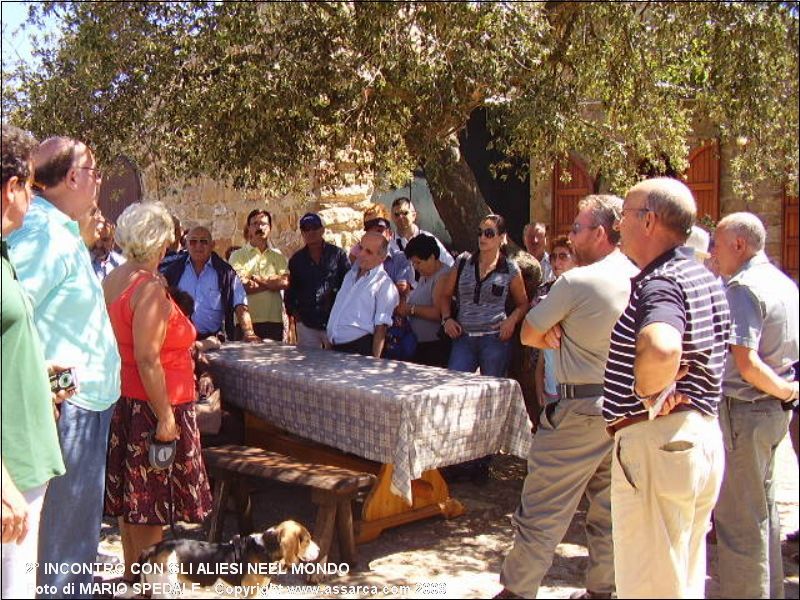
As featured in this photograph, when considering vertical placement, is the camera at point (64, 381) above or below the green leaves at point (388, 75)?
below

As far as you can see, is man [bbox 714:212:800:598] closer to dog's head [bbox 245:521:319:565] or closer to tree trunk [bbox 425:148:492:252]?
dog's head [bbox 245:521:319:565]

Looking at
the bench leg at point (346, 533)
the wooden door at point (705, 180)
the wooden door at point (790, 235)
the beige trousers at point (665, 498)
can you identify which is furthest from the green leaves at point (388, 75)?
the wooden door at point (705, 180)

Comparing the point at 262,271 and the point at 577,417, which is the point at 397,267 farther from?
the point at 577,417

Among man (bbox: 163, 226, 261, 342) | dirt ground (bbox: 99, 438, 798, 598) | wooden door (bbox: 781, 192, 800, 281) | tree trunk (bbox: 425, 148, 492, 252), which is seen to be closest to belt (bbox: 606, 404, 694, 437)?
dirt ground (bbox: 99, 438, 798, 598)

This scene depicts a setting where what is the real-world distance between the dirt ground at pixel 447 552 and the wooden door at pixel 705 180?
254 inches

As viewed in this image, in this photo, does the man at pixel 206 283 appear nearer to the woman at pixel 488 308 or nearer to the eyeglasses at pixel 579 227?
the woman at pixel 488 308

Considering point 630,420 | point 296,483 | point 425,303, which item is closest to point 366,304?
point 425,303

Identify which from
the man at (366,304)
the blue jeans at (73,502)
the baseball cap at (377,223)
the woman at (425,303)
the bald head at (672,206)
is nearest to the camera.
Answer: the bald head at (672,206)

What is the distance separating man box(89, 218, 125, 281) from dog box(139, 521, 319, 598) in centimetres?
249

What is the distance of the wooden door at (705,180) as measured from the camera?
461 inches

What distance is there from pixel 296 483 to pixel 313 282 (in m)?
2.53

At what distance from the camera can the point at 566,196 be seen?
42.7 ft

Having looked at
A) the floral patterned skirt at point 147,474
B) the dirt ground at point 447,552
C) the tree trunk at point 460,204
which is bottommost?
the dirt ground at point 447,552

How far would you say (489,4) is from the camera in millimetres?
5234
